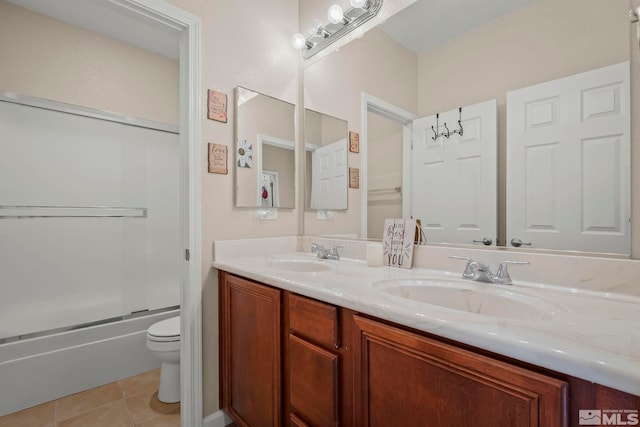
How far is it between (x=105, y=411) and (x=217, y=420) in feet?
2.42

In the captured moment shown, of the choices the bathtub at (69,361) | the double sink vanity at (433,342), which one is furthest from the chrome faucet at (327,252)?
the bathtub at (69,361)

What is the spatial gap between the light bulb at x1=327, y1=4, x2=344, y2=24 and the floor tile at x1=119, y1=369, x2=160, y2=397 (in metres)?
2.50

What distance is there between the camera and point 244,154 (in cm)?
164

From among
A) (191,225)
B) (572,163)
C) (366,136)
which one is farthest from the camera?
(366,136)

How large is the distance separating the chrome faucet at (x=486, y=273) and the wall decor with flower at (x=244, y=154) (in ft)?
3.97

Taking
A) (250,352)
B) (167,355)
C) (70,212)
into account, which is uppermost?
(70,212)

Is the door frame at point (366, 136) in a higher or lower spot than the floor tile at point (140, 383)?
higher

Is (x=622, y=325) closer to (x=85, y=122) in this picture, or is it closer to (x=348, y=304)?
(x=348, y=304)

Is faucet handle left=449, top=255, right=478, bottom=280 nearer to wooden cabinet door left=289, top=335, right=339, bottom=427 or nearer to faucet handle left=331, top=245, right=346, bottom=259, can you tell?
wooden cabinet door left=289, top=335, right=339, bottom=427

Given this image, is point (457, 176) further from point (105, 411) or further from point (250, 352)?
point (105, 411)

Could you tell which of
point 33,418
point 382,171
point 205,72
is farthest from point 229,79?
point 33,418

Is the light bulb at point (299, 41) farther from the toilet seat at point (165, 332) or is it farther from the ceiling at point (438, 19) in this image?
the toilet seat at point (165, 332)

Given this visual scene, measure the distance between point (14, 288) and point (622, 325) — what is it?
2926 millimetres

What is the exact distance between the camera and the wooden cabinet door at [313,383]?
88cm
